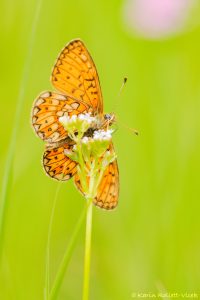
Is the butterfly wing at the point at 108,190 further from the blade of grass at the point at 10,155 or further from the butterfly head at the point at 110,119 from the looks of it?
the blade of grass at the point at 10,155

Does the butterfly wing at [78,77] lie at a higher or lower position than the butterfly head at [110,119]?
higher

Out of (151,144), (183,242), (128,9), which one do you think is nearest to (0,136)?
(151,144)

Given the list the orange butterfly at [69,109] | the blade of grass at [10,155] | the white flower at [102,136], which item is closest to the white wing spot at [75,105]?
the orange butterfly at [69,109]

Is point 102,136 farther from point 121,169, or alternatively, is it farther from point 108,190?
point 121,169

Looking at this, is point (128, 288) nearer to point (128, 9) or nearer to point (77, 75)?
point (77, 75)

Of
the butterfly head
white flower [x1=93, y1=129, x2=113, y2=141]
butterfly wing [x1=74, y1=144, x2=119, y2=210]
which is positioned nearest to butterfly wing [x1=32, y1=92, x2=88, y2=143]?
the butterfly head

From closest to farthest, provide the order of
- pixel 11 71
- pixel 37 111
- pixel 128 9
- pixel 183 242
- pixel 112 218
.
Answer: pixel 37 111 < pixel 183 242 < pixel 112 218 < pixel 11 71 < pixel 128 9

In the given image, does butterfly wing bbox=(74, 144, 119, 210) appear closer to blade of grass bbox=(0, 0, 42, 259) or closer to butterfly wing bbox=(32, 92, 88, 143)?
butterfly wing bbox=(32, 92, 88, 143)
